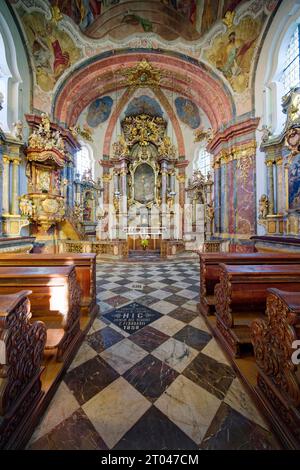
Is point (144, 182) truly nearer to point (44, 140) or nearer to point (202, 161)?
point (202, 161)

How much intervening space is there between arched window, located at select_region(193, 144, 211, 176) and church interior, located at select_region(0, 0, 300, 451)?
0.14 m

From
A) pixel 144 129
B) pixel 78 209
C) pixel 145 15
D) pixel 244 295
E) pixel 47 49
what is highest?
pixel 145 15

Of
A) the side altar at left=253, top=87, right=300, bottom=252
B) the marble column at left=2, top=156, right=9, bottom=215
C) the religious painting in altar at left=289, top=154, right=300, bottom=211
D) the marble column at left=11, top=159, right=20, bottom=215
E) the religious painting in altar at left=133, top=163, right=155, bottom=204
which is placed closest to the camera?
the side altar at left=253, top=87, right=300, bottom=252

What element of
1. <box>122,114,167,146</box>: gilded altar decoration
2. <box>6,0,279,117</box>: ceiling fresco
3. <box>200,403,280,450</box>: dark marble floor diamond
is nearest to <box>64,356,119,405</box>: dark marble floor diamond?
<box>200,403,280,450</box>: dark marble floor diamond

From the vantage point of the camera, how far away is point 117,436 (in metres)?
1.30

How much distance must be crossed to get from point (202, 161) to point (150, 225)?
18.5ft

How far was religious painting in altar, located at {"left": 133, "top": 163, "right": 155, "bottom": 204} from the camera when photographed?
1256 centimetres

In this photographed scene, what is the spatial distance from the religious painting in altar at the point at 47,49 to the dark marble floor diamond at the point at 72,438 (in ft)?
35.4

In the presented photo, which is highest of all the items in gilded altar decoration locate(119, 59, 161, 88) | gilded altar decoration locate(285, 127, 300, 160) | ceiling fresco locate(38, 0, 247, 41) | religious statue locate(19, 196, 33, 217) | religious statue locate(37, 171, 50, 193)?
ceiling fresco locate(38, 0, 247, 41)

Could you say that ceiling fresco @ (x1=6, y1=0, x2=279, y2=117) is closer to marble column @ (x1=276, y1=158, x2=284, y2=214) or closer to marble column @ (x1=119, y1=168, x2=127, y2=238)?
marble column @ (x1=276, y1=158, x2=284, y2=214)

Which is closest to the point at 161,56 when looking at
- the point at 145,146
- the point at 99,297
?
the point at 145,146

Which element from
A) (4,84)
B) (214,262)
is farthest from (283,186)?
(4,84)

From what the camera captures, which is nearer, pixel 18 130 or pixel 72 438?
pixel 72 438

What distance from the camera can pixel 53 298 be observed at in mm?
2094
